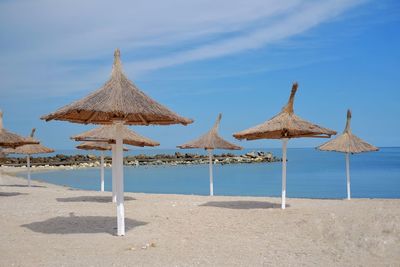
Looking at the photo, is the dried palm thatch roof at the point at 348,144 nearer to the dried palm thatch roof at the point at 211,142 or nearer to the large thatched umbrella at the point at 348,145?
the large thatched umbrella at the point at 348,145

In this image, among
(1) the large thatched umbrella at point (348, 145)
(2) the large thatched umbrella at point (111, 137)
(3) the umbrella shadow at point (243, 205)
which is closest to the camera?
(3) the umbrella shadow at point (243, 205)

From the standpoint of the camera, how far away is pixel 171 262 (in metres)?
6.37

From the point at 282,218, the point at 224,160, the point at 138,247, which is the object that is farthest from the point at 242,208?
the point at 224,160

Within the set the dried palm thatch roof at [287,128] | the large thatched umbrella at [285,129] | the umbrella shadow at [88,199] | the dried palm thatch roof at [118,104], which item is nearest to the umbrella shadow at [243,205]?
the large thatched umbrella at [285,129]

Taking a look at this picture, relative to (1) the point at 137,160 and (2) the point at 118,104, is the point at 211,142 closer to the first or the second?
(2) the point at 118,104

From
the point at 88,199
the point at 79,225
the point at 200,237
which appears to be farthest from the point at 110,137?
the point at 200,237

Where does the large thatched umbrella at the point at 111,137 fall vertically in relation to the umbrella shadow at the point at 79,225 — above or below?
above

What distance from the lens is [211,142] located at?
50.9 ft

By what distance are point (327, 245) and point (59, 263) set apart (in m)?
4.00

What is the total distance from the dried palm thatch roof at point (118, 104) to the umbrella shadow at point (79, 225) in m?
1.96

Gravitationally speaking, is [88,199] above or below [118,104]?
below

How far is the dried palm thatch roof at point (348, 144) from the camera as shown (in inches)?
554

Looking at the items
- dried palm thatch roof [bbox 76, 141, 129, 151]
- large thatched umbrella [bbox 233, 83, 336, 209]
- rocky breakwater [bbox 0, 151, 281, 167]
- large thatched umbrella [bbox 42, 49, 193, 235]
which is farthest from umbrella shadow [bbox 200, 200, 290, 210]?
rocky breakwater [bbox 0, 151, 281, 167]

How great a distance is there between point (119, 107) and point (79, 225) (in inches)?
104
